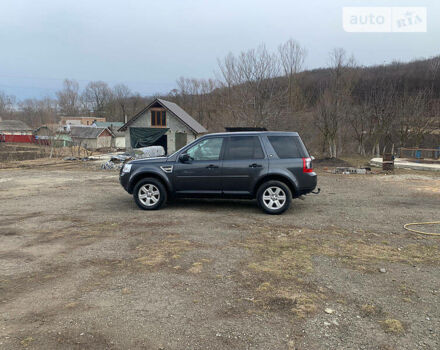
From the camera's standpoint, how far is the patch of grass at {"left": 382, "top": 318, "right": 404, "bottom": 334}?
9.77 feet

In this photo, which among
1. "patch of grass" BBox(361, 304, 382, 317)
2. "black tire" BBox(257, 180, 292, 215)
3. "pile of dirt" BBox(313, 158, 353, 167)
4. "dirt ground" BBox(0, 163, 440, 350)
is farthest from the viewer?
"pile of dirt" BBox(313, 158, 353, 167)

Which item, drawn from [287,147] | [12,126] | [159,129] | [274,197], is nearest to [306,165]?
[287,147]

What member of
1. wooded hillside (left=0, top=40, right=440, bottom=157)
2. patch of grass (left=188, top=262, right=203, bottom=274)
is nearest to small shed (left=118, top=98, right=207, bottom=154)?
wooded hillside (left=0, top=40, right=440, bottom=157)

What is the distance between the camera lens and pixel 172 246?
207 inches

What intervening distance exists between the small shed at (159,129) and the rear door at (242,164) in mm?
24281

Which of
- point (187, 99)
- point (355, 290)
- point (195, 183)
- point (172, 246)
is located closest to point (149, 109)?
point (195, 183)

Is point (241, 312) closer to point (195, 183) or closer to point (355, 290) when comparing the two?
point (355, 290)

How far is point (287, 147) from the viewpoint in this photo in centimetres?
752

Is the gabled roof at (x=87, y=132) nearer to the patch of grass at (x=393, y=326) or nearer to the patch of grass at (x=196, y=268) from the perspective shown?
the patch of grass at (x=196, y=268)

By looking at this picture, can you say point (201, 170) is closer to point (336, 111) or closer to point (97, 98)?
point (336, 111)

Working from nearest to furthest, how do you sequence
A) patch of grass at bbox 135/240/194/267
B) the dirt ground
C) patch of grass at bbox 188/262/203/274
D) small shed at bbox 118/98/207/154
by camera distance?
the dirt ground, patch of grass at bbox 188/262/203/274, patch of grass at bbox 135/240/194/267, small shed at bbox 118/98/207/154

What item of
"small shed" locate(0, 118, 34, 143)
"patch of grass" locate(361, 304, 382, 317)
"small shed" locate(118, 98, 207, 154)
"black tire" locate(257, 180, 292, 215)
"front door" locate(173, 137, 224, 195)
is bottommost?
"patch of grass" locate(361, 304, 382, 317)

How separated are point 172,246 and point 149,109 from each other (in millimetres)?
28760

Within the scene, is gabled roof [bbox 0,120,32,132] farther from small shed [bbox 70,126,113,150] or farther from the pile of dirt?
the pile of dirt
